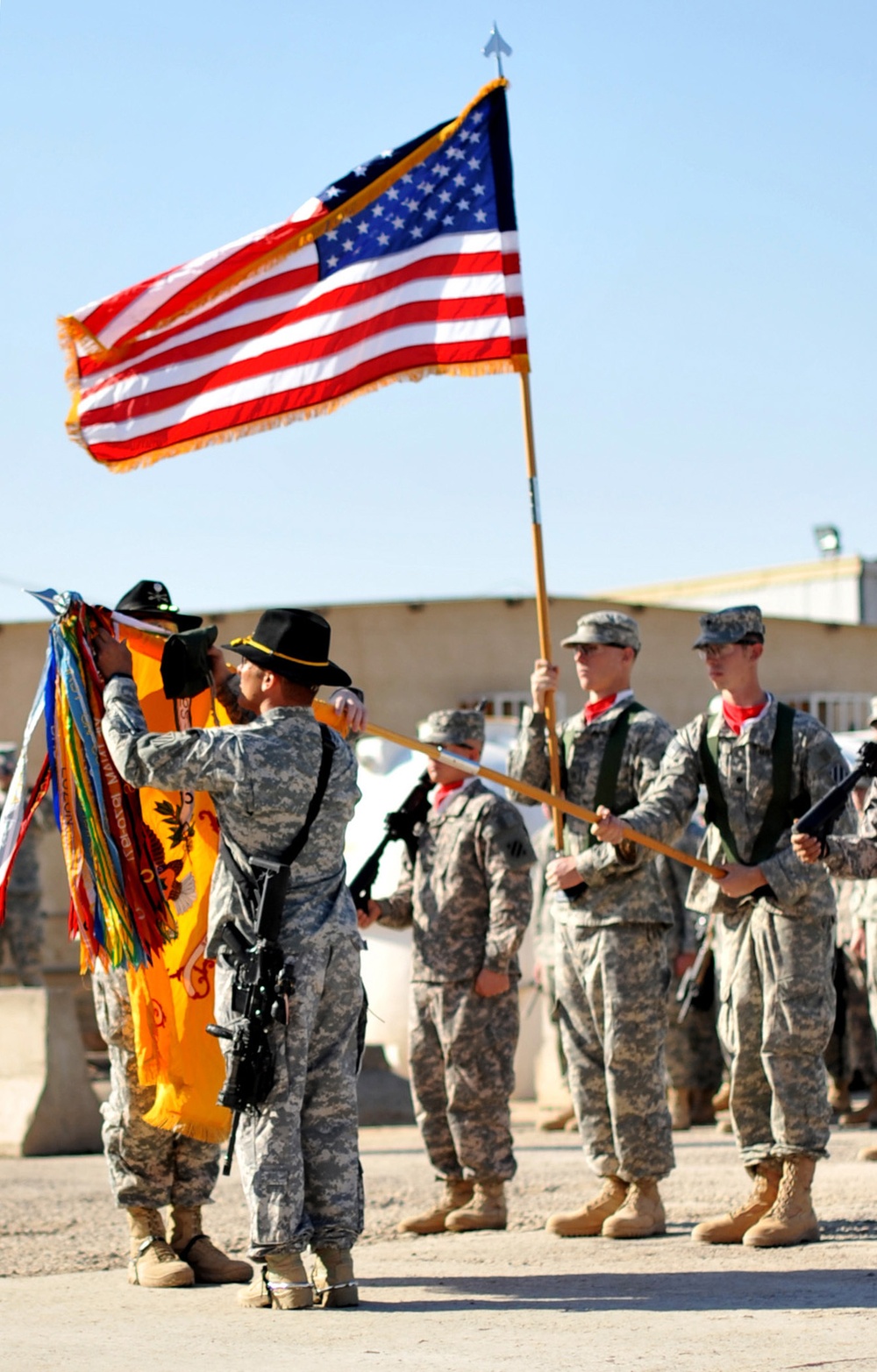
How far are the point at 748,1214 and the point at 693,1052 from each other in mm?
5423

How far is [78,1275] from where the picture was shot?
6.66m

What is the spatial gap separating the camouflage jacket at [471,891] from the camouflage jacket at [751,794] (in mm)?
870

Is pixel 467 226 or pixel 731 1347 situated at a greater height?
pixel 467 226

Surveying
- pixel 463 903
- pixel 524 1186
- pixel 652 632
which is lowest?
pixel 524 1186

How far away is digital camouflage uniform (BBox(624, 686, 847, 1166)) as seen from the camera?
684 centimetres

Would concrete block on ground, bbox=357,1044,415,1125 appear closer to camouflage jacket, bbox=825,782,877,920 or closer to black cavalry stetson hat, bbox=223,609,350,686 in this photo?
camouflage jacket, bbox=825,782,877,920

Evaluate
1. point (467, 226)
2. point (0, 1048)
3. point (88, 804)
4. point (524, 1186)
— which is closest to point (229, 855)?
point (88, 804)

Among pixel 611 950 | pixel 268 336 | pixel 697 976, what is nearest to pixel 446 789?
pixel 611 950

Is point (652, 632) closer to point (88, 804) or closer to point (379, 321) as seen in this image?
point (379, 321)

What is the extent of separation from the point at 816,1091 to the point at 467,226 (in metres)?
3.77

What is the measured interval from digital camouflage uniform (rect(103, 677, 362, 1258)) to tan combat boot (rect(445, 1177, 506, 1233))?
185cm

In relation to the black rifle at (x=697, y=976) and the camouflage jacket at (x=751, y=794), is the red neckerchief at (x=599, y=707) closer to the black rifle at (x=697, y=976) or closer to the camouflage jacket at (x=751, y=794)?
the camouflage jacket at (x=751, y=794)

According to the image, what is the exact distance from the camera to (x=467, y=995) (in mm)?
7816

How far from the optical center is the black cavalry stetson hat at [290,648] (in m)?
5.96
